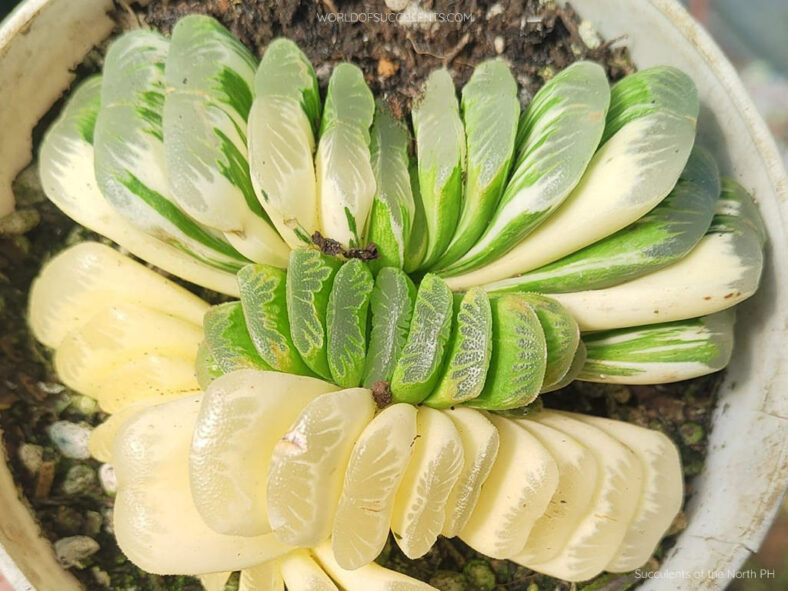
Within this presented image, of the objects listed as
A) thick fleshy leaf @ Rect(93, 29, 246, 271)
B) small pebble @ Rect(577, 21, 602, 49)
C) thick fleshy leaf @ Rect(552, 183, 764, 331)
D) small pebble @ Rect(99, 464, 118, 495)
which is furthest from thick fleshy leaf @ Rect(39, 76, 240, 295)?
small pebble @ Rect(577, 21, 602, 49)

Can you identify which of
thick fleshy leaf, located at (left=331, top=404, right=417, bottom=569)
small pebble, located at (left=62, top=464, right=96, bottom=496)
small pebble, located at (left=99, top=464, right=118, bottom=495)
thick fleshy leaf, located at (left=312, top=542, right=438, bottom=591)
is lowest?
small pebble, located at (left=62, top=464, right=96, bottom=496)

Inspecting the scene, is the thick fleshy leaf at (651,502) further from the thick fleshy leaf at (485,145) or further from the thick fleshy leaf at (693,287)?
the thick fleshy leaf at (485,145)

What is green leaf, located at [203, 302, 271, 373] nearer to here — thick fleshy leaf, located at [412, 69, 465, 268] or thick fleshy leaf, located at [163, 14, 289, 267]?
thick fleshy leaf, located at [163, 14, 289, 267]

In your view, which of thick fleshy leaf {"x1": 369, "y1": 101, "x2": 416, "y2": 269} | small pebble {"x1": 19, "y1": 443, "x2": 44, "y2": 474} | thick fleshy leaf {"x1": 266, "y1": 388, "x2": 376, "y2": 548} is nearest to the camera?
thick fleshy leaf {"x1": 266, "y1": 388, "x2": 376, "y2": 548}

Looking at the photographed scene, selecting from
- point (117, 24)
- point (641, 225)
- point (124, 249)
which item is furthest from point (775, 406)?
point (117, 24)

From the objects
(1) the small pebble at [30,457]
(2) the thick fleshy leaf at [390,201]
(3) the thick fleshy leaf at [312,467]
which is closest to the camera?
(3) the thick fleshy leaf at [312,467]

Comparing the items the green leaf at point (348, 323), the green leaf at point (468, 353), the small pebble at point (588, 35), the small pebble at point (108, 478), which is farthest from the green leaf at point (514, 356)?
the small pebble at point (108, 478)
